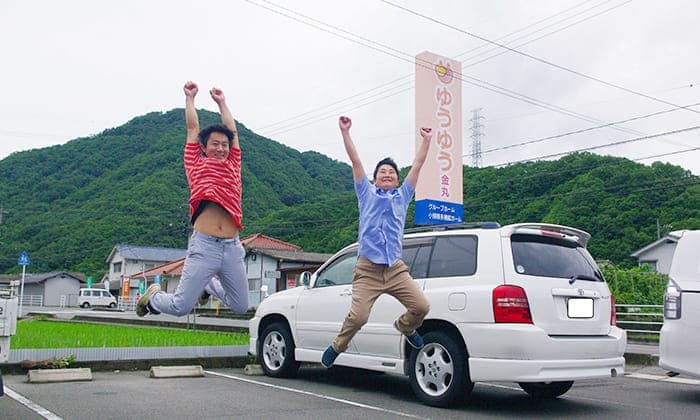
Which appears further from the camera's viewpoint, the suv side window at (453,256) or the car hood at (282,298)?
the car hood at (282,298)

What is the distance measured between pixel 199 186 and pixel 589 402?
Answer: 16.5 ft

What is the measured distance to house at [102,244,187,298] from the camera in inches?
2493

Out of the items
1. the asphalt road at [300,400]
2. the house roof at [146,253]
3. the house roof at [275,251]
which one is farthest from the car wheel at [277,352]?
the house roof at [146,253]

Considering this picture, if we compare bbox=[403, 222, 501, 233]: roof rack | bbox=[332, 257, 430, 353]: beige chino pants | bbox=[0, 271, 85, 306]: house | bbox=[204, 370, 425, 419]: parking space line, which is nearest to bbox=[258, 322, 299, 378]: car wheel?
bbox=[204, 370, 425, 419]: parking space line

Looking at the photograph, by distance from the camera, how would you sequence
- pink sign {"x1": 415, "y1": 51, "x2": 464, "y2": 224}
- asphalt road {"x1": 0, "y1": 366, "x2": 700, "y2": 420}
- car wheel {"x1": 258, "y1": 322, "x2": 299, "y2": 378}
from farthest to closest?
1. pink sign {"x1": 415, "y1": 51, "x2": 464, "y2": 224}
2. car wheel {"x1": 258, "y1": 322, "x2": 299, "y2": 378}
3. asphalt road {"x1": 0, "y1": 366, "x2": 700, "y2": 420}

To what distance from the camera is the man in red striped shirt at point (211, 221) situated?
3.75 metres

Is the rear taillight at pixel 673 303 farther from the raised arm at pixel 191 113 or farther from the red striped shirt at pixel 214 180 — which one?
the raised arm at pixel 191 113

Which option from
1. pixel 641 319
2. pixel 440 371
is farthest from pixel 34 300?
pixel 440 371

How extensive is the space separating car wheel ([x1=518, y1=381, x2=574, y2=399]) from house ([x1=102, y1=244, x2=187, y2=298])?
2312 inches

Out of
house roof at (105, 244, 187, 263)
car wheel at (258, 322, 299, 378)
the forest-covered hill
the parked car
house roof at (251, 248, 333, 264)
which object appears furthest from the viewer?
house roof at (105, 244, 187, 263)

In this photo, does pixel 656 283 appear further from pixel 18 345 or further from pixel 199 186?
pixel 199 186

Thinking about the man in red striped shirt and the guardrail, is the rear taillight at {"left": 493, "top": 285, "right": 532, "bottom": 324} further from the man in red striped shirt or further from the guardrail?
the guardrail

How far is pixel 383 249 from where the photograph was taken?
16.9ft

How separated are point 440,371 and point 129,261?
2455 inches
